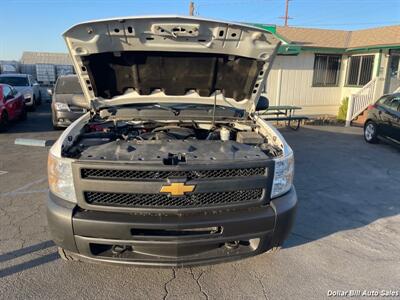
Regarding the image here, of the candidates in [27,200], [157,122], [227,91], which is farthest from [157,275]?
[27,200]

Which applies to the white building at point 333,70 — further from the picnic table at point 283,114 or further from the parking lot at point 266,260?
the parking lot at point 266,260

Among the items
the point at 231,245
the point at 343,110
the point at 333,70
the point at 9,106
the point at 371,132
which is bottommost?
the point at 343,110

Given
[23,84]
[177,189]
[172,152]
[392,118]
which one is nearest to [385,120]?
[392,118]

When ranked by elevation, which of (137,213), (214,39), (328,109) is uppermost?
(214,39)

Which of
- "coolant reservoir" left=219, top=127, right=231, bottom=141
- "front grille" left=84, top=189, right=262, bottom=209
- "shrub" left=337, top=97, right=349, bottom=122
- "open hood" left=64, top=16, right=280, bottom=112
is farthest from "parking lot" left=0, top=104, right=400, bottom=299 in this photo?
"shrub" left=337, top=97, right=349, bottom=122

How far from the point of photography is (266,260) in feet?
10.9

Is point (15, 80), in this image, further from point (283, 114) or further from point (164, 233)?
point (164, 233)

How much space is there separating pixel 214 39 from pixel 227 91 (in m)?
0.86

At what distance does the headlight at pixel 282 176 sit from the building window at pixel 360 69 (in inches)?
520

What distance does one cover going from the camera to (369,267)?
129 inches

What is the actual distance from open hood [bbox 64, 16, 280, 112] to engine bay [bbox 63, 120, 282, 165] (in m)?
0.33

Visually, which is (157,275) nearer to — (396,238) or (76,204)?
(76,204)

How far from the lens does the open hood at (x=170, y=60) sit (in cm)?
328

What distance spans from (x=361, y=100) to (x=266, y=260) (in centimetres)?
1180
